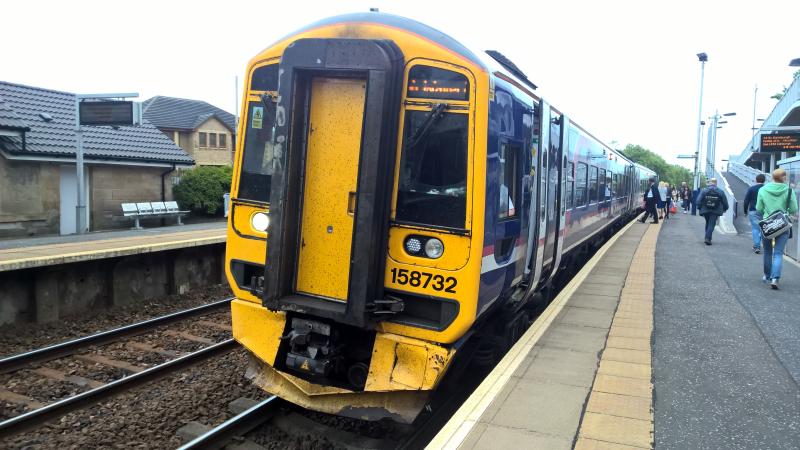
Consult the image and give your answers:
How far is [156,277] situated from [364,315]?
794cm

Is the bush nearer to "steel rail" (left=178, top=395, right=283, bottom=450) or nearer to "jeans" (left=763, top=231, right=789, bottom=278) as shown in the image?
"steel rail" (left=178, top=395, right=283, bottom=450)

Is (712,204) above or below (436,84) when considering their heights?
below

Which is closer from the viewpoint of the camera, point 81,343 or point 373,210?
point 373,210

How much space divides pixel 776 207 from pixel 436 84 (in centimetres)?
656

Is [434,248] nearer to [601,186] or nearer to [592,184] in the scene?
[592,184]

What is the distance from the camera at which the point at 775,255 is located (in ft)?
26.6

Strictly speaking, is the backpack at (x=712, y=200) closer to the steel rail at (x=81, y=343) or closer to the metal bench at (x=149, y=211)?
the steel rail at (x=81, y=343)

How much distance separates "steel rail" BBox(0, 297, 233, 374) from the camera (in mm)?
6445

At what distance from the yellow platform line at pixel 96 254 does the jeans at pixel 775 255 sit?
31.5 feet

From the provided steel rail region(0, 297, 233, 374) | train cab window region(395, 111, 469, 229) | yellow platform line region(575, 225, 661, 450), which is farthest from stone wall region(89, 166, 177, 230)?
train cab window region(395, 111, 469, 229)

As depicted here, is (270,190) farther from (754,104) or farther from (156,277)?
(754,104)

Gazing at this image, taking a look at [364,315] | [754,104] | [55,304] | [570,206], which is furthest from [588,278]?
[754,104]

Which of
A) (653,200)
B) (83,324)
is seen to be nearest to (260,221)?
(83,324)

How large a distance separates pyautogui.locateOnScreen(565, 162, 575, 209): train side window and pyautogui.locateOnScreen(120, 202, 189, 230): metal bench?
15.0m
